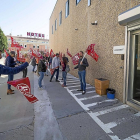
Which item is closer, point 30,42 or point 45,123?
point 45,123

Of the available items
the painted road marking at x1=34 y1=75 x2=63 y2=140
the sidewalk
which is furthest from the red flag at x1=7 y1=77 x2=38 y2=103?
the sidewalk

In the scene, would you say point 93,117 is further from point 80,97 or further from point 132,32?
point 132,32

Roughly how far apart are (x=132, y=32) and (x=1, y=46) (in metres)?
40.0

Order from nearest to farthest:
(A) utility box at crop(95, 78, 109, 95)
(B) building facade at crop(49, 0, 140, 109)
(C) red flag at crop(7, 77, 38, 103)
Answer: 1. (C) red flag at crop(7, 77, 38, 103)
2. (B) building facade at crop(49, 0, 140, 109)
3. (A) utility box at crop(95, 78, 109, 95)

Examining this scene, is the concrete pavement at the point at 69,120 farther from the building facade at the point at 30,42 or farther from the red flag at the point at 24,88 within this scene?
the building facade at the point at 30,42

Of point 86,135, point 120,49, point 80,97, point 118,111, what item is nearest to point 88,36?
point 120,49

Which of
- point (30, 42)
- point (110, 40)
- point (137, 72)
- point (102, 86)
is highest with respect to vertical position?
point (30, 42)

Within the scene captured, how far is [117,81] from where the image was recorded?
15.3 feet

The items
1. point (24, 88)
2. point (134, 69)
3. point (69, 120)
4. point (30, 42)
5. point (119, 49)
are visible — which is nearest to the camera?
point (24, 88)

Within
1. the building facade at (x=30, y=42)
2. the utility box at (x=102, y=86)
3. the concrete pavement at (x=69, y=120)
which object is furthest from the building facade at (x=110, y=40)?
the building facade at (x=30, y=42)

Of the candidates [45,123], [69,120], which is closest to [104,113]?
[69,120]

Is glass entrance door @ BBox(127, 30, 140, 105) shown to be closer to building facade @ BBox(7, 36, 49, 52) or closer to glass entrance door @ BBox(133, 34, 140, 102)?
glass entrance door @ BBox(133, 34, 140, 102)

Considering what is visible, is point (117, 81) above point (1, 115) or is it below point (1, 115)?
above

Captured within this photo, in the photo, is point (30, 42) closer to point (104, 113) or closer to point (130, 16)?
point (130, 16)
